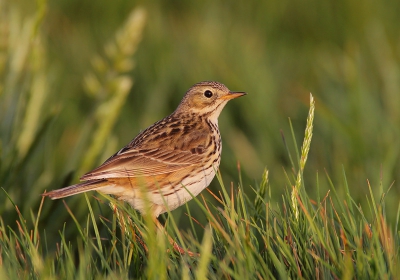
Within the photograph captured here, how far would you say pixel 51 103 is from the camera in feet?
23.5

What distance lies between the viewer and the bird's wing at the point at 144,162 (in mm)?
4605

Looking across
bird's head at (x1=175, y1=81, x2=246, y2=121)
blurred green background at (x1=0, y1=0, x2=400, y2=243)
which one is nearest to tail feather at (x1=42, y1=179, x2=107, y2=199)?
blurred green background at (x1=0, y1=0, x2=400, y2=243)

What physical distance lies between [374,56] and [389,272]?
5.72 m

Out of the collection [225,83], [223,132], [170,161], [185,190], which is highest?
[225,83]

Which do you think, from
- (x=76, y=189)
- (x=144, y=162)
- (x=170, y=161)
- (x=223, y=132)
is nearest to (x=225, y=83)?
(x=223, y=132)

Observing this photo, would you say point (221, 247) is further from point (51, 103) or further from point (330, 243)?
point (51, 103)

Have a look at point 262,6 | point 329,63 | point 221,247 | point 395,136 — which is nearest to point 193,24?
point 262,6

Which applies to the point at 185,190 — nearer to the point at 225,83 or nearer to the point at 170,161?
the point at 170,161

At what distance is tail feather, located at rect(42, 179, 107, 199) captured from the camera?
168 inches

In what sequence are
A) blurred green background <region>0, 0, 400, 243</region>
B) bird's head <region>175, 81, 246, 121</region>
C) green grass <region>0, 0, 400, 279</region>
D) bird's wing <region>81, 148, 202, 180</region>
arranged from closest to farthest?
green grass <region>0, 0, 400, 279</region> < bird's wing <region>81, 148, 202, 180</region> < blurred green background <region>0, 0, 400, 243</region> < bird's head <region>175, 81, 246, 121</region>

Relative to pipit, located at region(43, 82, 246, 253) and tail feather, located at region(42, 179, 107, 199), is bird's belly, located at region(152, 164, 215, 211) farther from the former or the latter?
tail feather, located at region(42, 179, 107, 199)

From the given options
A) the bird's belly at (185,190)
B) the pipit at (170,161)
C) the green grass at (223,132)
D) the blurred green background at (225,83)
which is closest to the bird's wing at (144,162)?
the pipit at (170,161)

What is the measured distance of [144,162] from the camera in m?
4.93

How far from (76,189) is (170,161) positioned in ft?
2.90
